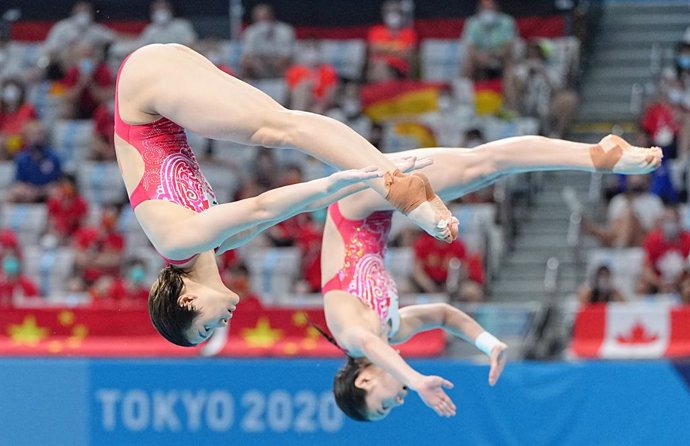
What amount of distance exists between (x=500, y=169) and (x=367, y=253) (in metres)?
0.89

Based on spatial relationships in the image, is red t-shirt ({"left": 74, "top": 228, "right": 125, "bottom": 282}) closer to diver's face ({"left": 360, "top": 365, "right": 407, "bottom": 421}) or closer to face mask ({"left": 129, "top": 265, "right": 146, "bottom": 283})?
face mask ({"left": 129, "top": 265, "right": 146, "bottom": 283})

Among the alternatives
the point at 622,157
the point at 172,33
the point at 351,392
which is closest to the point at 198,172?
the point at 351,392

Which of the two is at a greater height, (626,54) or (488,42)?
(488,42)

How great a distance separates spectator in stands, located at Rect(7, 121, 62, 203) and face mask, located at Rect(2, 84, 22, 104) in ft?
2.92

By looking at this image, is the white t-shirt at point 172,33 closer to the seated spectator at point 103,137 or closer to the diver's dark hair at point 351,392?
the seated spectator at point 103,137

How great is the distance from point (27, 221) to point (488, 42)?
16.3 ft

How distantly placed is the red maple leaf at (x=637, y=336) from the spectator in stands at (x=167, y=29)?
627 centimetres

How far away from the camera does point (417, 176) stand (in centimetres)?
568

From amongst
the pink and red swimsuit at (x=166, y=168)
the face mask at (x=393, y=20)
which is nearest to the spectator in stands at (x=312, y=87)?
the face mask at (x=393, y=20)

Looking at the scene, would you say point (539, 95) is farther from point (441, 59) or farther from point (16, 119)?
point (16, 119)

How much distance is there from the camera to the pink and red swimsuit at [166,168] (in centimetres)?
603

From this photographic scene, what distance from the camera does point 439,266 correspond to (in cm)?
1124

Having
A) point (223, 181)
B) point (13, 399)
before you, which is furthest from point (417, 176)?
point (223, 181)

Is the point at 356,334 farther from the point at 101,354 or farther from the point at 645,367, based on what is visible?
the point at 101,354
